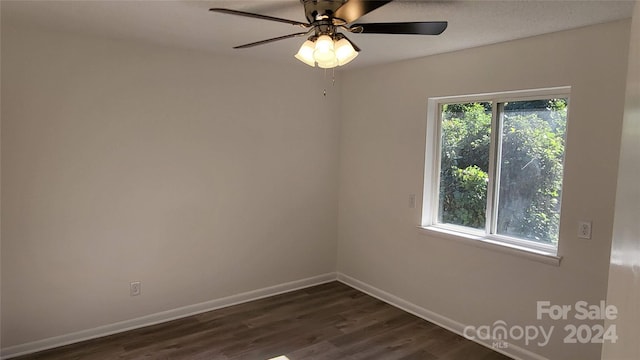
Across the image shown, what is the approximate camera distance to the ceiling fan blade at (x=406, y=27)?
1910 mm

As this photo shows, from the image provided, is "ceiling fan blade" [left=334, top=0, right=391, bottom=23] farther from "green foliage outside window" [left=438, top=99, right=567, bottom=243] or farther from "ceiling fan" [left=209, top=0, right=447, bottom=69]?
"green foliage outside window" [left=438, top=99, right=567, bottom=243]

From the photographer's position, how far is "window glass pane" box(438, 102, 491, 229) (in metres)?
3.28

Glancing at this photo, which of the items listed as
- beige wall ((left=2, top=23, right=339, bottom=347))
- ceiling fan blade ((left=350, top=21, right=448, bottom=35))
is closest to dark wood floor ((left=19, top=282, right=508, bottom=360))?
beige wall ((left=2, top=23, right=339, bottom=347))

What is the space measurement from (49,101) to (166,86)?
33.3 inches

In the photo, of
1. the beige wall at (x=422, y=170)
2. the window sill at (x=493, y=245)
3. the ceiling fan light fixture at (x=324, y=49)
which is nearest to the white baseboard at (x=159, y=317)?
the beige wall at (x=422, y=170)

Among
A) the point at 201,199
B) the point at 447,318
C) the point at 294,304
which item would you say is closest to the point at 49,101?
the point at 201,199

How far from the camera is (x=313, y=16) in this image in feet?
6.30

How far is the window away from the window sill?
0.05 m

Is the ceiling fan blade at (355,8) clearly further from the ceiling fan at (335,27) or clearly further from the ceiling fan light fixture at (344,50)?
the ceiling fan light fixture at (344,50)

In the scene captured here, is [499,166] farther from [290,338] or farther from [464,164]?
[290,338]

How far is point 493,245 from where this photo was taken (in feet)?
9.93

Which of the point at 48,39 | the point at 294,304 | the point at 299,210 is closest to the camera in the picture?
the point at 48,39

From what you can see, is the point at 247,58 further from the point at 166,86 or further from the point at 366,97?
the point at 366,97

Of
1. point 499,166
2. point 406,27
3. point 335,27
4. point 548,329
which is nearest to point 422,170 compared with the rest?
point 499,166
